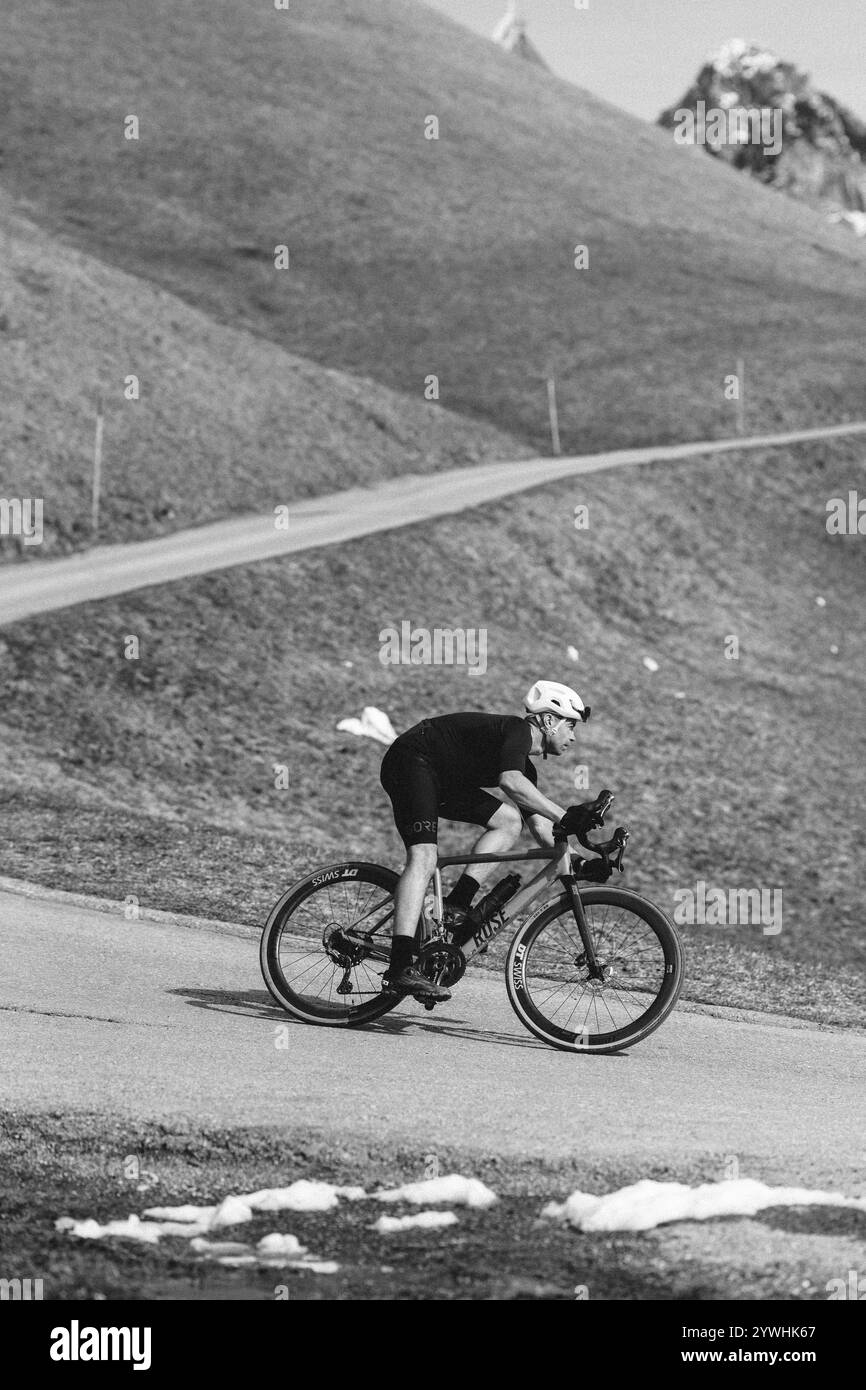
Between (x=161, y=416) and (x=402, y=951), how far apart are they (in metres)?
23.6

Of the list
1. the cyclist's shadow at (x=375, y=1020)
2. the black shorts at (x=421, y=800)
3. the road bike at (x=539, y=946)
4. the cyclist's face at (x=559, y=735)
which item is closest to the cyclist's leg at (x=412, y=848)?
the black shorts at (x=421, y=800)

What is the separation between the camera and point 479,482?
3161cm

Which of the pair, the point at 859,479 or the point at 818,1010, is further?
the point at 859,479

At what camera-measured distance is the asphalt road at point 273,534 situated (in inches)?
805

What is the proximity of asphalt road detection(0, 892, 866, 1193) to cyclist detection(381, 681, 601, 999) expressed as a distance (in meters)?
0.61

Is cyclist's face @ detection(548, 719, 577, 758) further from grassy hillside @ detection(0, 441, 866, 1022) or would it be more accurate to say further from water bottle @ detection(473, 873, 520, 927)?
grassy hillside @ detection(0, 441, 866, 1022)

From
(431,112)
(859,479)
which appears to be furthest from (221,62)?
(859,479)

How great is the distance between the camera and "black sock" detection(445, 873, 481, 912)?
8.23 m

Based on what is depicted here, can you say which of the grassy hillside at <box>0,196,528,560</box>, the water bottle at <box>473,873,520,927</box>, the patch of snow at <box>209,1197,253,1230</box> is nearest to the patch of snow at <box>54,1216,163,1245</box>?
the patch of snow at <box>209,1197,253,1230</box>

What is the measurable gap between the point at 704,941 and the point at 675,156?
Result: 235 ft

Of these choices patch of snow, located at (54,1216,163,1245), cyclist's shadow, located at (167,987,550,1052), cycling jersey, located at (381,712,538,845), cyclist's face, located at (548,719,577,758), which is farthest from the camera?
cyclist's shadow, located at (167,987,550,1052)

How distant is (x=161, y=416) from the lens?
3014cm
